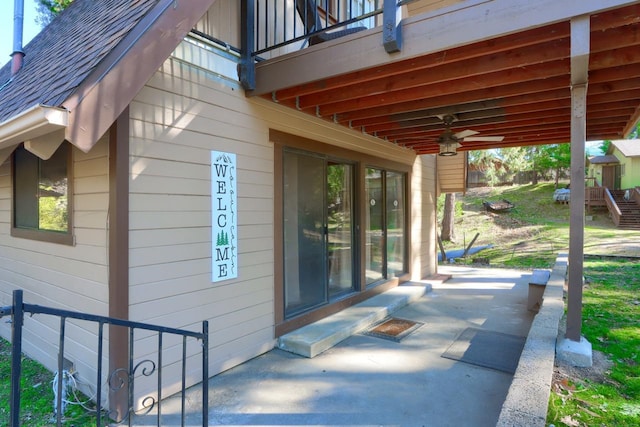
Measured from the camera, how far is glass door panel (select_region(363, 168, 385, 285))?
5.87m

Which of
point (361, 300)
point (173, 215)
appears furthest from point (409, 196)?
point (173, 215)

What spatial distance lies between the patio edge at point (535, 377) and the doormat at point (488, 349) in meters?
0.49

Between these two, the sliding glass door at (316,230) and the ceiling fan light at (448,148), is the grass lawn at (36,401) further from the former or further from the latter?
the ceiling fan light at (448,148)

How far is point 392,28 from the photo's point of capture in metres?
2.84

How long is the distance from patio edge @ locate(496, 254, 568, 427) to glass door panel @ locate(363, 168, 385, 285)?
2.60 m

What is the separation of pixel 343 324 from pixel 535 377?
2348mm

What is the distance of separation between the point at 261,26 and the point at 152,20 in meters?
1.98

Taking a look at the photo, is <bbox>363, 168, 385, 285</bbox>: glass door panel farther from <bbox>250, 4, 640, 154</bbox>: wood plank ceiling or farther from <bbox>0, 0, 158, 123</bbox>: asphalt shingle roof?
<bbox>0, 0, 158, 123</bbox>: asphalt shingle roof

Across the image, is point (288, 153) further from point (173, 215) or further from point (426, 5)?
point (426, 5)

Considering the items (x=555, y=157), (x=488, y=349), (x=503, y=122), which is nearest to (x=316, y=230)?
(x=488, y=349)

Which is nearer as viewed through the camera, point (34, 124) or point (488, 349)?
point (34, 124)

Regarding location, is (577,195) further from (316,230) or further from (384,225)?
(384,225)

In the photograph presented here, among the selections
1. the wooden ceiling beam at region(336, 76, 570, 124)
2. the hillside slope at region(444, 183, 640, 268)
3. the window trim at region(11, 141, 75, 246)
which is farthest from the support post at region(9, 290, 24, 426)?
the hillside slope at region(444, 183, 640, 268)

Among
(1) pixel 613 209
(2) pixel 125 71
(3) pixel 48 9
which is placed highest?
(3) pixel 48 9
